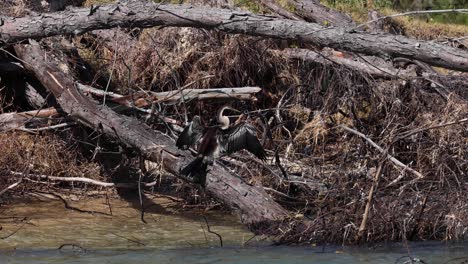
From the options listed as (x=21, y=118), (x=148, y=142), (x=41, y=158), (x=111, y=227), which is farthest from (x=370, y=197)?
(x=21, y=118)

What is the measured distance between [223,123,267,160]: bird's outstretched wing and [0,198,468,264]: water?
29.3 inches

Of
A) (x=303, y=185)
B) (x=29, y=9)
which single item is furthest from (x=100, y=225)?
(x=29, y=9)

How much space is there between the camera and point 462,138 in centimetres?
784

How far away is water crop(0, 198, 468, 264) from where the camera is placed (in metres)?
6.76

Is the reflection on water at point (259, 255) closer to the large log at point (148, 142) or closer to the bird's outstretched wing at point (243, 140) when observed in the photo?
Answer: the large log at point (148, 142)

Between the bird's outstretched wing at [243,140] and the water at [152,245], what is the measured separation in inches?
29.3

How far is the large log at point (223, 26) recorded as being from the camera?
21.4 ft

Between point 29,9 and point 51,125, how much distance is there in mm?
1349

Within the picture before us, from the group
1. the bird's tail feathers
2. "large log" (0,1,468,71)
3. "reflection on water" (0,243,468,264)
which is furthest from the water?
"large log" (0,1,468,71)

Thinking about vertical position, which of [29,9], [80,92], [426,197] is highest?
[29,9]

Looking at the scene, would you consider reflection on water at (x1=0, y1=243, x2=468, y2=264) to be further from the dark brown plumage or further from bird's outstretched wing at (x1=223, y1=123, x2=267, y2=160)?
bird's outstretched wing at (x1=223, y1=123, x2=267, y2=160)

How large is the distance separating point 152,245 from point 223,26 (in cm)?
192

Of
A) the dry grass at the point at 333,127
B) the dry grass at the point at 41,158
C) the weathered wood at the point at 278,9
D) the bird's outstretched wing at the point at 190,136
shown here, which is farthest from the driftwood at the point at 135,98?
the weathered wood at the point at 278,9

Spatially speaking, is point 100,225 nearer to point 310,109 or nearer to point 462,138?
point 310,109
